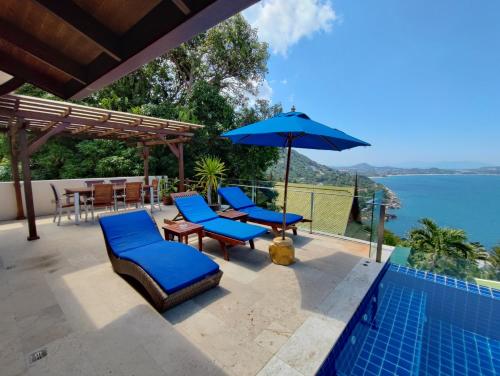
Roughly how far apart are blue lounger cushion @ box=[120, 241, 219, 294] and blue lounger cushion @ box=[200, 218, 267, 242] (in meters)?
0.88

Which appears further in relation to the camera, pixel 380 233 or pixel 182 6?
pixel 380 233

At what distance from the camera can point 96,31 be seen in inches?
75.0

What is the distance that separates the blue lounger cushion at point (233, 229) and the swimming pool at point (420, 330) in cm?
197

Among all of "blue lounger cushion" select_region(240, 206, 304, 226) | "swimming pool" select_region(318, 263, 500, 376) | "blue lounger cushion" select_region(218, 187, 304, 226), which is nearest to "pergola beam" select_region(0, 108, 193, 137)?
"blue lounger cushion" select_region(218, 187, 304, 226)

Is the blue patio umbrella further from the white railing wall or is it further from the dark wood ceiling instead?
the white railing wall

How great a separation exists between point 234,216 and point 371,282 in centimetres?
295

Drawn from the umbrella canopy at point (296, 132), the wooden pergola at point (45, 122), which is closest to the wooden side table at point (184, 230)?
the umbrella canopy at point (296, 132)

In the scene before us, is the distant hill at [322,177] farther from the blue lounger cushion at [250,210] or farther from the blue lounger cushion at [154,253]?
the blue lounger cushion at [154,253]

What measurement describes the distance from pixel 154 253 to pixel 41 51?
8.51 ft

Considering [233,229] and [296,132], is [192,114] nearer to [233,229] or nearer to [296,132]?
[233,229]

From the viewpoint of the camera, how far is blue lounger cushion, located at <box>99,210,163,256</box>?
3.60 metres

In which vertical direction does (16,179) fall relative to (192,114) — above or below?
below

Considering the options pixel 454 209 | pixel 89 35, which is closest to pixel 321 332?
pixel 89 35

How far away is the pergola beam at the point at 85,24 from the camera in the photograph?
1.66 m
